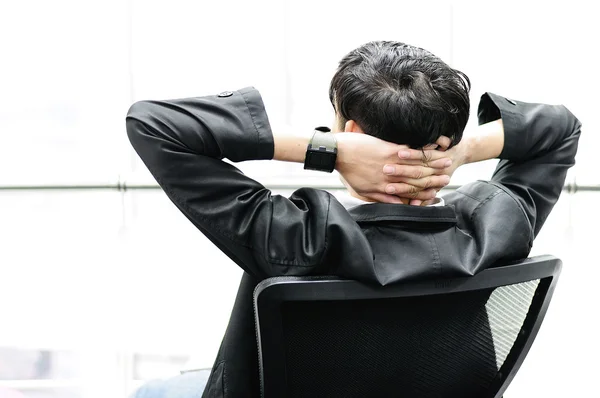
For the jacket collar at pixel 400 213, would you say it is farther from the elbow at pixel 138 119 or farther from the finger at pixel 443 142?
the elbow at pixel 138 119

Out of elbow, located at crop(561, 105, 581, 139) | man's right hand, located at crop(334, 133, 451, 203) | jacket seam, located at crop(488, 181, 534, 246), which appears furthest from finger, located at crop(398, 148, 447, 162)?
elbow, located at crop(561, 105, 581, 139)

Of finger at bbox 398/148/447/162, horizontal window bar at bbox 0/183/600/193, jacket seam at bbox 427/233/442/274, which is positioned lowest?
horizontal window bar at bbox 0/183/600/193

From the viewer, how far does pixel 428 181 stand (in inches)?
39.2

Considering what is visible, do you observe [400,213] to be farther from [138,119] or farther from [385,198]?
[138,119]

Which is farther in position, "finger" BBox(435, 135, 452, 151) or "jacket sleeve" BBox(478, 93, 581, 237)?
"jacket sleeve" BBox(478, 93, 581, 237)

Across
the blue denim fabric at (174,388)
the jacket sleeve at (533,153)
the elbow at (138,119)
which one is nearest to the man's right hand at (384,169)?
the jacket sleeve at (533,153)

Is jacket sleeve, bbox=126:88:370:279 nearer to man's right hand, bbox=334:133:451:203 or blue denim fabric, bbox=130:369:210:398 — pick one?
man's right hand, bbox=334:133:451:203

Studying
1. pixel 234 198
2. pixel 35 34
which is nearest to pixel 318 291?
pixel 234 198

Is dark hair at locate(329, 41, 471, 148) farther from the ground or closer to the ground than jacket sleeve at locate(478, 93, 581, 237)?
farther from the ground

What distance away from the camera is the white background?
7.85ft

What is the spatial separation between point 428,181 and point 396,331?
22cm

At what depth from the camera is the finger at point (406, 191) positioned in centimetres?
99

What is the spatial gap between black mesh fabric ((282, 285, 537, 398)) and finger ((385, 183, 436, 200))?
17cm

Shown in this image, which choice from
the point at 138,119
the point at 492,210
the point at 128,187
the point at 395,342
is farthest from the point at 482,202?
the point at 128,187
